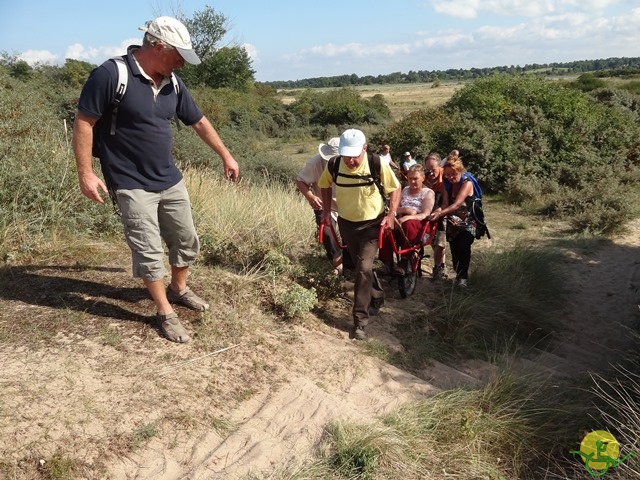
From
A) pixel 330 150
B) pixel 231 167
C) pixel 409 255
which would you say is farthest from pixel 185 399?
pixel 409 255

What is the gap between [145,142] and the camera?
345cm

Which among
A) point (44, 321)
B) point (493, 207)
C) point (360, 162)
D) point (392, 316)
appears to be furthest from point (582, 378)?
point (493, 207)

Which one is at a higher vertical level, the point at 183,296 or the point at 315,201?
the point at 315,201

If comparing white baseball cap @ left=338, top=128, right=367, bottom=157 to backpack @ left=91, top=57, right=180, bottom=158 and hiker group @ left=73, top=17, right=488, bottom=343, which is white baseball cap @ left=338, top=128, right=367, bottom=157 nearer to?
hiker group @ left=73, top=17, right=488, bottom=343

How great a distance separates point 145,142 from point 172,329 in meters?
1.30

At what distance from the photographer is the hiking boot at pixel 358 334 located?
4625mm

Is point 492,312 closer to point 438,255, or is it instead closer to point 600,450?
point 438,255

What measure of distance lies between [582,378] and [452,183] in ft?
8.28

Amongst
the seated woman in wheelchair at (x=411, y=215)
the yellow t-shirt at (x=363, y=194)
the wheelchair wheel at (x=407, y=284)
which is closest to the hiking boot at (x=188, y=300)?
the yellow t-shirt at (x=363, y=194)

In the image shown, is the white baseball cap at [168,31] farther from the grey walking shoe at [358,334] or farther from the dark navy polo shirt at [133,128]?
the grey walking shoe at [358,334]

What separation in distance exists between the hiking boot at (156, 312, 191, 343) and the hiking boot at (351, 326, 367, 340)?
1514mm

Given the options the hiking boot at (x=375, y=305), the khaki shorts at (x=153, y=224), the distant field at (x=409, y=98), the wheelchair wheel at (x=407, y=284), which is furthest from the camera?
the distant field at (x=409, y=98)

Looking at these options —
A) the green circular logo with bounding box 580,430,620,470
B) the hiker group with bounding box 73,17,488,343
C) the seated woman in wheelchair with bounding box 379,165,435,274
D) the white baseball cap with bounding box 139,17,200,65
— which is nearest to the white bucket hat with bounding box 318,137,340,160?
the hiker group with bounding box 73,17,488,343

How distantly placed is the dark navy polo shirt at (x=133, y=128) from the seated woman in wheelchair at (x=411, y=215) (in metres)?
2.72
